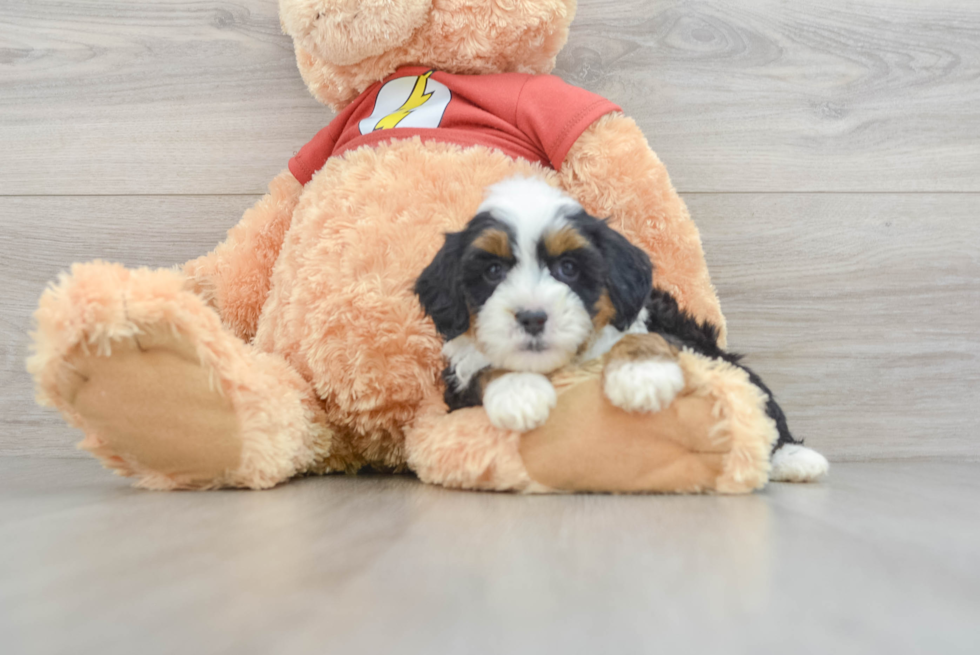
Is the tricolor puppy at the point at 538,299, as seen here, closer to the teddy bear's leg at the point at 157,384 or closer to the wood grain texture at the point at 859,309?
the teddy bear's leg at the point at 157,384

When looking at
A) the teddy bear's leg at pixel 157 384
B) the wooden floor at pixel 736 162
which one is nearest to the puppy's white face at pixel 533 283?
the teddy bear's leg at pixel 157 384

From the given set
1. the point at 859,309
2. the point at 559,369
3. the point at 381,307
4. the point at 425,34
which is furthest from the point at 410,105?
the point at 859,309

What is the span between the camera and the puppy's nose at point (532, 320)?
1.13 metres

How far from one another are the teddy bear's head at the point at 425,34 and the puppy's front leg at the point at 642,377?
30.4 inches

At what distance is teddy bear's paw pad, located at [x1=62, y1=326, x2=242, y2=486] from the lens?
3.80 feet

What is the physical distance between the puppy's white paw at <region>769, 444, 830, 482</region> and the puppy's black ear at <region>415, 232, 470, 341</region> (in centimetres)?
75

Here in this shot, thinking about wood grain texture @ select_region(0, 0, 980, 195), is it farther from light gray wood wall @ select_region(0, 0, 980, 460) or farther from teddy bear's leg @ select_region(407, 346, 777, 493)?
teddy bear's leg @ select_region(407, 346, 777, 493)

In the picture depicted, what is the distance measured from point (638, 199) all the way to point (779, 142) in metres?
0.71

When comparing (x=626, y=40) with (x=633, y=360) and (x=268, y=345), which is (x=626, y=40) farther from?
(x=268, y=345)

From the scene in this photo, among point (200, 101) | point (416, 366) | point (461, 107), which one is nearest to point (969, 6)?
point (461, 107)

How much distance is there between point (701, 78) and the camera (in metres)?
1.94

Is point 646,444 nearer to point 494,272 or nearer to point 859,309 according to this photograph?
point 494,272

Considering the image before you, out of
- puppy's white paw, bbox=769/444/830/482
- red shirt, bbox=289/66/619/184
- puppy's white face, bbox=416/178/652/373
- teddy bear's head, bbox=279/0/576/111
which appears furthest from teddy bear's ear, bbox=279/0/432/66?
puppy's white paw, bbox=769/444/830/482

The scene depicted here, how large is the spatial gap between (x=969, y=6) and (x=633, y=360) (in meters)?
1.60
